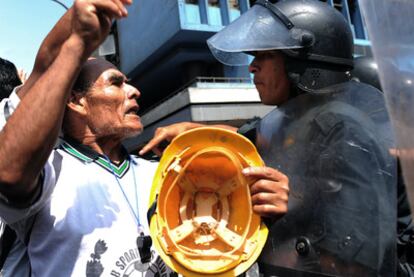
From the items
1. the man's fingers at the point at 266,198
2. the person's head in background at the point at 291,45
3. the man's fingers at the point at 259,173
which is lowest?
the man's fingers at the point at 266,198

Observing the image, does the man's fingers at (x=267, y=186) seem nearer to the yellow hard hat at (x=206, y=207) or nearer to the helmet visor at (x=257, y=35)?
the yellow hard hat at (x=206, y=207)

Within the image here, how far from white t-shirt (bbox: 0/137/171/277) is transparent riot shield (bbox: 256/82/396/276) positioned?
0.57m

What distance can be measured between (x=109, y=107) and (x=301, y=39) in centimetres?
100

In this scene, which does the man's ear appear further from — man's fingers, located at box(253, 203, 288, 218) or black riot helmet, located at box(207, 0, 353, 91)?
man's fingers, located at box(253, 203, 288, 218)

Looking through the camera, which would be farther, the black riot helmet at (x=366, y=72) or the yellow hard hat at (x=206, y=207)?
the black riot helmet at (x=366, y=72)

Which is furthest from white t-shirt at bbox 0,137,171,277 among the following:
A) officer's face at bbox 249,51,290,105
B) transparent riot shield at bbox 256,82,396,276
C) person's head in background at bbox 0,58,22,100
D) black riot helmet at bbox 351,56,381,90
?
black riot helmet at bbox 351,56,381,90

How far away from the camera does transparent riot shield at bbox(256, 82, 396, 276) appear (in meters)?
1.38

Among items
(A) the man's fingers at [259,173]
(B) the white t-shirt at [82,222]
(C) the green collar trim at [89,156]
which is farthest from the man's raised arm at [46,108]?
(A) the man's fingers at [259,173]

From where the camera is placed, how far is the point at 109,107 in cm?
204

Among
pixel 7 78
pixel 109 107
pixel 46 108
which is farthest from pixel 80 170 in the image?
pixel 7 78

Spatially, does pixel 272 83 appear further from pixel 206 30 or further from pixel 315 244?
pixel 206 30

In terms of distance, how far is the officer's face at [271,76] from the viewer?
6.56 feet

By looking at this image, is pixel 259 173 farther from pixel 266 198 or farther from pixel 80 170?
pixel 80 170

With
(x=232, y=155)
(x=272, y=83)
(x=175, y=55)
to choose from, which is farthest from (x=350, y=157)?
(x=175, y=55)
